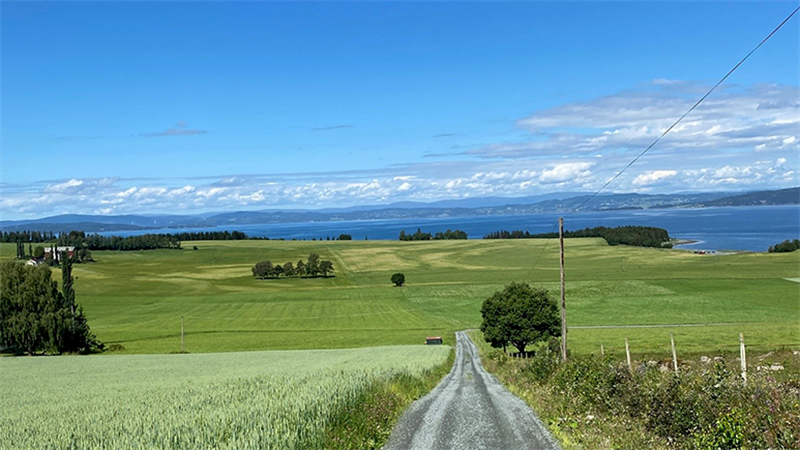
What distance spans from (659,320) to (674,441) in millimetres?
73309

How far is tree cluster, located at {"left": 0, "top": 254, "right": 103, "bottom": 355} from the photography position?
74250mm

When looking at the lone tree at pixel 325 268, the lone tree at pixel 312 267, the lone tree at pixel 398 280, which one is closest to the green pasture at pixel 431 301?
the lone tree at pixel 398 280

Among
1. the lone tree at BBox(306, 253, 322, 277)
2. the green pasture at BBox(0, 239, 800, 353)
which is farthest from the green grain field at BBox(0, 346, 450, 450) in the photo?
the lone tree at BBox(306, 253, 322, 277)

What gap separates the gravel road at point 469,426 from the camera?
46.6 feet

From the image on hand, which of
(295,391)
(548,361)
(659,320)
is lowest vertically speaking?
(659,320)

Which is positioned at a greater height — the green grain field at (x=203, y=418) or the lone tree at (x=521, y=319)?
the green grain field at (x=203, y=418)

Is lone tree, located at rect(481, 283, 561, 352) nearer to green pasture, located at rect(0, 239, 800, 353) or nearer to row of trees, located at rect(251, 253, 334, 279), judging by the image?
green pasture, located at rect(0, 239, 800, 353)

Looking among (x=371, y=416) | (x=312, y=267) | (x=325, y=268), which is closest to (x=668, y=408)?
(x=371, y=416)

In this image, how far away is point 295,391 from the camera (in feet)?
57.1

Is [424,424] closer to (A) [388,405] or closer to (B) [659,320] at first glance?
(A) [388,405]

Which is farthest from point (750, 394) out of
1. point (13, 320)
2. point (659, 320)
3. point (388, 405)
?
point (13, 320)

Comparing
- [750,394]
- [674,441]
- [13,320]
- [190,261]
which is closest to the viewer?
[750,394]

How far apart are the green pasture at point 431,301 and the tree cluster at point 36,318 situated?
5675 millimetres

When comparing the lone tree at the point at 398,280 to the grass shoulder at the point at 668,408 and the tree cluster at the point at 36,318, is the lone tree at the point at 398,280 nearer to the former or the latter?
the tree cluster at the point at 36,318
